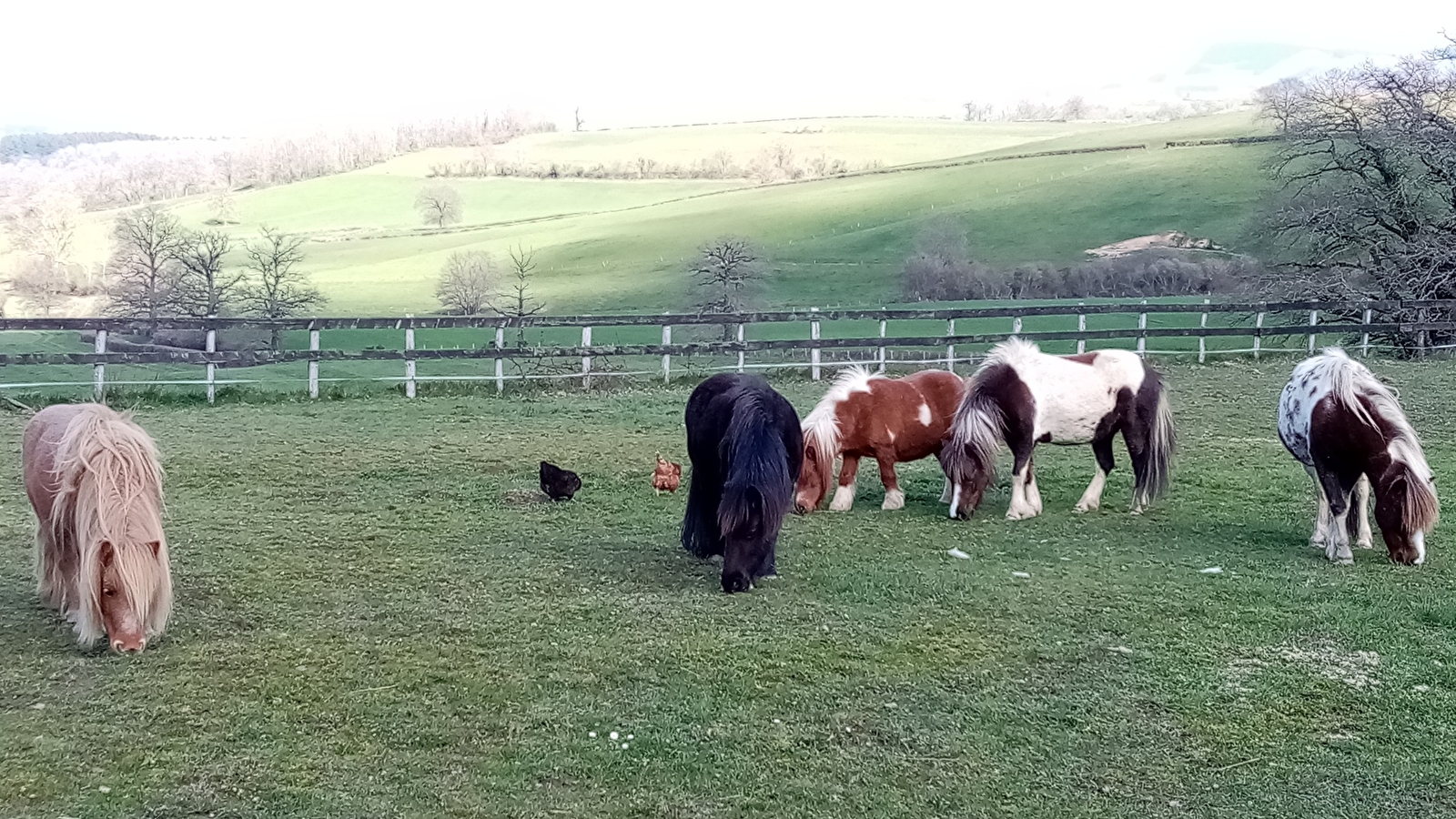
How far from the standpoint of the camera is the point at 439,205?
184 ft

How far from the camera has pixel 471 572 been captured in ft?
20.5

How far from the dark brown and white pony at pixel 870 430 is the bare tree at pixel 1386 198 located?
50.4 feet

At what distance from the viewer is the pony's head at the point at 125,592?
15.6ft

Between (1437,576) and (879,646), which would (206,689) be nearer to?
(879,646)

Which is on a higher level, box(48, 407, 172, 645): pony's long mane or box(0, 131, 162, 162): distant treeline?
box(0, 131, 162, 162): distant treeline

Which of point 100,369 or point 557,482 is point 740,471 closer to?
point 557,482

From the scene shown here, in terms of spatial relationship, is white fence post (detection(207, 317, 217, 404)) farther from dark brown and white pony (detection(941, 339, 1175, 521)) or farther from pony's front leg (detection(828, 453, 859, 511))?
dark brown and white pony (detection(941, 339, 1175, 521))

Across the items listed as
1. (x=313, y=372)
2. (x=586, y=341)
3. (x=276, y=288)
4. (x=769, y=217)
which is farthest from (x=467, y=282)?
(x=313, y=372)

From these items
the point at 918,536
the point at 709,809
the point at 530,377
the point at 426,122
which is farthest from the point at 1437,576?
the point at 426,122

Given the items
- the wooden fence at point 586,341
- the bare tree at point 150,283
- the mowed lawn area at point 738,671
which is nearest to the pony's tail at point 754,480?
the mowed lawn area at point 738,671

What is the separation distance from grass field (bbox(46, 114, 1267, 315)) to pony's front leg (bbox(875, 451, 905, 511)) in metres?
30.5

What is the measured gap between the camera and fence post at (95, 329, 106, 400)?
1312cm

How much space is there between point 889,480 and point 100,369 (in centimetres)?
1079

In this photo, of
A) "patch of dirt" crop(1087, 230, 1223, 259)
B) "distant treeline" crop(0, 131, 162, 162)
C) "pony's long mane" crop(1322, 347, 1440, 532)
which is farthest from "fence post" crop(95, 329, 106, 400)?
"distant treeline" crop(0, 131, 162, 162)
